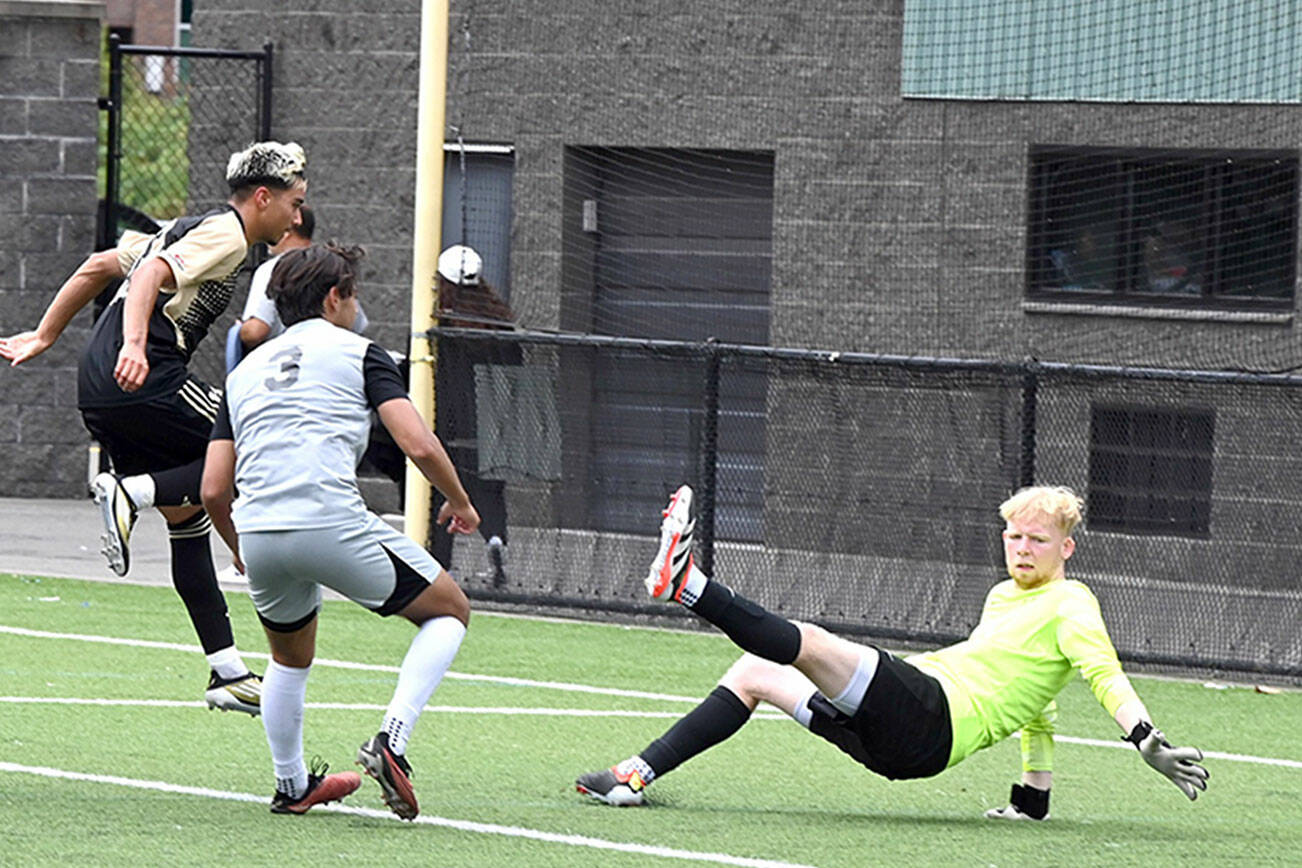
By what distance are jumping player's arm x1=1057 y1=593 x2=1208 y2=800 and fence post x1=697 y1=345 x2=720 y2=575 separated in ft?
16.7

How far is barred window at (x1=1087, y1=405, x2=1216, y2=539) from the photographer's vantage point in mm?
11406

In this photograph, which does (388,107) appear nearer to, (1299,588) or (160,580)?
(160,580)

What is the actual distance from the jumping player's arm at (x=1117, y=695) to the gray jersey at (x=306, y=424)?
2.15 meters

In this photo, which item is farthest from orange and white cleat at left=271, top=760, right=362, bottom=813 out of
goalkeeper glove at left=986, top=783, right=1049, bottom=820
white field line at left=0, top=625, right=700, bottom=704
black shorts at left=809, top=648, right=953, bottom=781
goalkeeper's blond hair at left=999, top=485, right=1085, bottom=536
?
white field line at left=0, top=625, right=700, bottom=704

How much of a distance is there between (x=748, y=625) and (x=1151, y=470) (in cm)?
559

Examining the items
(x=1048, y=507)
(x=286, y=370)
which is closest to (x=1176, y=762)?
(x=1048, y=507)

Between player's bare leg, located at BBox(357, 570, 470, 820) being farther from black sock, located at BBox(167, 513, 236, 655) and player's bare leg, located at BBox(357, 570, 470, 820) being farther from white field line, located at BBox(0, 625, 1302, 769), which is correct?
white field line, located at BBox(0, 625, 1302, 769)

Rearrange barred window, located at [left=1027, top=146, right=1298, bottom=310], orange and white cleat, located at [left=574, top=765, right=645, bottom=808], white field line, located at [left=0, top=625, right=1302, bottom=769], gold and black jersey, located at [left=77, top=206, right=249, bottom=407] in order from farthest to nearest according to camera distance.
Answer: barred window, located at [left=1027, top=146, right=1298, bottom=310] → white field line, located at [left=0, top=625, right=1302, bottom=769] → gold and black jersey, located at [left=77, top=206, right=249, bottom=407] → orange and white cleat, located at [left=574, top=765, right=645, bottom=808]

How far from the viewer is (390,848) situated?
638 cm

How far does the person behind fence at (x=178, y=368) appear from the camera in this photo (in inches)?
316

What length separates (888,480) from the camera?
1198 centimetres

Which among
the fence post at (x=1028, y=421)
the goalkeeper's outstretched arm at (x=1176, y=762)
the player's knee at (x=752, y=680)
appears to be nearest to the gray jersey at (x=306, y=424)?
the player's knee at (x=752, y=680)

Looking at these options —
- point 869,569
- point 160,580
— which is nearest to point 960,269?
point 869,569

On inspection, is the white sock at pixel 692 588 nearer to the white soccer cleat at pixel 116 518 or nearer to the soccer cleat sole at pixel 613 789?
the soccer cleat sole at pixel 613 789
